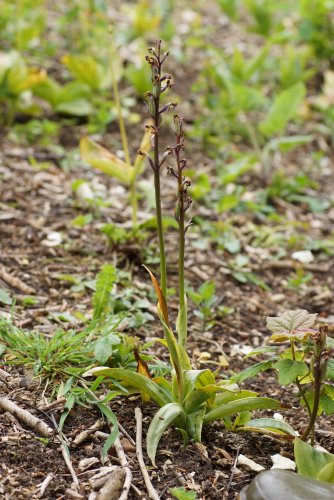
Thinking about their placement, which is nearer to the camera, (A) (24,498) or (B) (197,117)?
(A) (24,498)

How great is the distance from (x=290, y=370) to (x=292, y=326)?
121 mm

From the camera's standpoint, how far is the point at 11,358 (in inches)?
91.5

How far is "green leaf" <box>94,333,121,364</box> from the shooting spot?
2.18 metres

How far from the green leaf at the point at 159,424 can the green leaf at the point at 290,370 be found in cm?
33

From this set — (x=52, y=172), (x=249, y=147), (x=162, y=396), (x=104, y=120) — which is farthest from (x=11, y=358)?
(x=249, y=147)

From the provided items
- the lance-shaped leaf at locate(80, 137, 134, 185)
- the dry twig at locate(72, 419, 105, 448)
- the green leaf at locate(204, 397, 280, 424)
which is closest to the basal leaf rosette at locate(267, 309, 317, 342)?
the green leaf at locate(204, 397, 280, 424)

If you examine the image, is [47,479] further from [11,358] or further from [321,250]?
[321,250]

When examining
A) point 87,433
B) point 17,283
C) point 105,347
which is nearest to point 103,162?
point 17,283

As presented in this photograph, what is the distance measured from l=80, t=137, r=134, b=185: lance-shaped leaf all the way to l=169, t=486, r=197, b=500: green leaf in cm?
162

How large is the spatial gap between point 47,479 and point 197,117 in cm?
333

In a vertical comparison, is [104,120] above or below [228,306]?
above

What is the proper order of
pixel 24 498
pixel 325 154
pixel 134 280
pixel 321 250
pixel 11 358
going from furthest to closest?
pixel 325 154
pixel 321 250
pixel 134 280
pixel 11 358
pixel 24 498

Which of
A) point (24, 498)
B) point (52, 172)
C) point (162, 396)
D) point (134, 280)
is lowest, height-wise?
point (24, 498)

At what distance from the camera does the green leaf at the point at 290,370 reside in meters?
1.90
